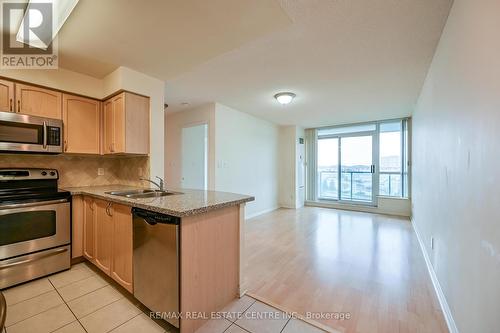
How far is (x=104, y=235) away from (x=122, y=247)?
397 millimetres

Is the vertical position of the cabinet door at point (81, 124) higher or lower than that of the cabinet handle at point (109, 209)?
higher

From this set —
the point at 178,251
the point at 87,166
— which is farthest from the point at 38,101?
the point at 178,251

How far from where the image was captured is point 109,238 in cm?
199

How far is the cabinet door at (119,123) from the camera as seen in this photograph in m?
2.44

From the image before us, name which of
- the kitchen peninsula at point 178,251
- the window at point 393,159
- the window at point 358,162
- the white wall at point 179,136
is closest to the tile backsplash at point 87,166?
the kitchen peninsula at point 178,251

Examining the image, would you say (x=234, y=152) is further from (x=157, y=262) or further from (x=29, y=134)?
(x=157, y=262)

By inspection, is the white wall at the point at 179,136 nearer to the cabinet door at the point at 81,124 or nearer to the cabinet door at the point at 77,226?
the cabinet door at the point at 81,124

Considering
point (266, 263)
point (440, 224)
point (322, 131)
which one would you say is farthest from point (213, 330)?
point (322, 131)

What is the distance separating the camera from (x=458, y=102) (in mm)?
1509

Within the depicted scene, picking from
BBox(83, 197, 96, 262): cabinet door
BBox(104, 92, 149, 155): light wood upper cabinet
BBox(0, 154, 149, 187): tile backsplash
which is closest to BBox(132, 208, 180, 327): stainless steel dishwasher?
BBox(83, 197, 96, 262): cabinet door

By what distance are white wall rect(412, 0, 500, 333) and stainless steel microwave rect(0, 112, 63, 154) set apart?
3.53 m

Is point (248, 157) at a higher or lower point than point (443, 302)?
higher

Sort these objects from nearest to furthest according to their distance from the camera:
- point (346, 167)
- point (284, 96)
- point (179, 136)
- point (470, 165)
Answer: point (470, 165) < point (284, 96) < point (179, 136) < point (346, 167)

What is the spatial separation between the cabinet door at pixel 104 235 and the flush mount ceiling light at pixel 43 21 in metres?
1.56
